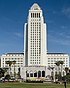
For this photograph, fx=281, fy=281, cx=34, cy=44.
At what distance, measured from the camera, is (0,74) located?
19088 centimetres

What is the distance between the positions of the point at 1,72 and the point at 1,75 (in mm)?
3902

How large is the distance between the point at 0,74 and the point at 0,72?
4.02 meters

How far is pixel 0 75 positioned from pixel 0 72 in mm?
5379

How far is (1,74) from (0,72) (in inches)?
187

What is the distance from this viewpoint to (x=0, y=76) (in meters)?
190

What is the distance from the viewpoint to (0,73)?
19462 centimetres

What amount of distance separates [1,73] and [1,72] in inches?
27.9

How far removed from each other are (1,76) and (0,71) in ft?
16.9

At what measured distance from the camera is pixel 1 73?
19312cm

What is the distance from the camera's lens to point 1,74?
19025 cm

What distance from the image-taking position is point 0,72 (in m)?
195

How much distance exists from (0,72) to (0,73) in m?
0.69

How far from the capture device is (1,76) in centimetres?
19238

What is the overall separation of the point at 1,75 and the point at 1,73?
3426mm
